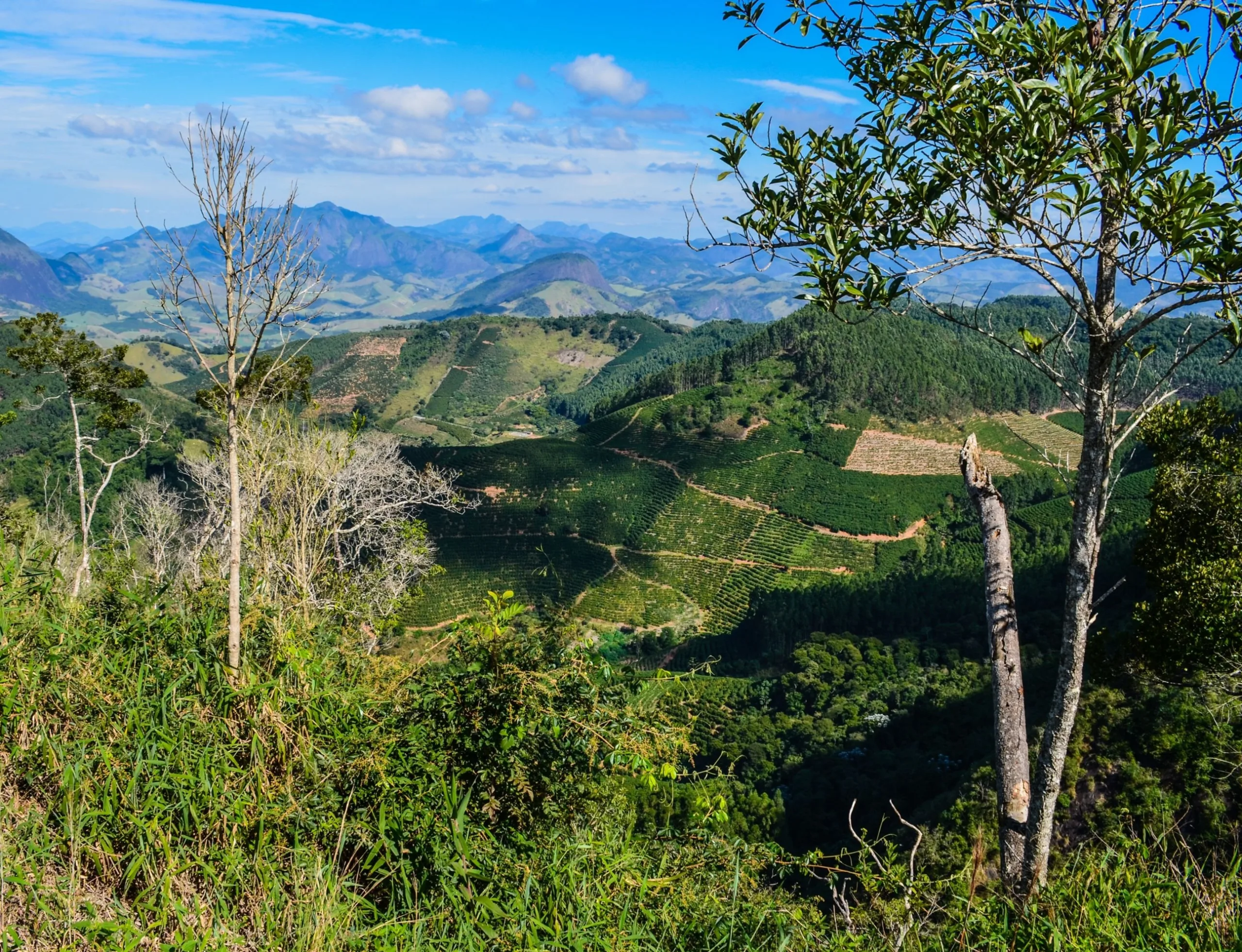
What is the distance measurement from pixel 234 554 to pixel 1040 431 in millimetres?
94687

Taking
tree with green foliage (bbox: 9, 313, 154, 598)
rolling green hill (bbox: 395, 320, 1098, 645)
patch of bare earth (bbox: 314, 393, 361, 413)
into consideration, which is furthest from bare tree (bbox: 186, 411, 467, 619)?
patch of bare earth (bbox: 314, 393, 361, 413)

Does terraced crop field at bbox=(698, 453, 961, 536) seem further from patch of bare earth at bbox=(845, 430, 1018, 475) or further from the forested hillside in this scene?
patch of bare earth at bbox=(845, 430, 1018, 475)

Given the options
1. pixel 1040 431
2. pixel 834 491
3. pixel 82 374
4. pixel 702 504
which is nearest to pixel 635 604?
pixel 702 504

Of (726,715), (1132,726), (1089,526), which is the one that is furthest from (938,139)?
(726,715)

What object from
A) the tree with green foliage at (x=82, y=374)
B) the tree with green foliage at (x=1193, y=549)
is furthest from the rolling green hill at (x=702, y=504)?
the tree with green foliage at (x=1193, y=549)

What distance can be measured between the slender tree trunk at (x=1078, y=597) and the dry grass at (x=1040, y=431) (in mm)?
83454

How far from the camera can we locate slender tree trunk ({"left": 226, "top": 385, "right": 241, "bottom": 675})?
15.4 ft

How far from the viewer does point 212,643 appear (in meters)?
4.80

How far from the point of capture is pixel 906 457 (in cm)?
7562

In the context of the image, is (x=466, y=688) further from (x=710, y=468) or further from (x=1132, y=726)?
(x=710, y=468)

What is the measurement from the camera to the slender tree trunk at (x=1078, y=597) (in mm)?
3781

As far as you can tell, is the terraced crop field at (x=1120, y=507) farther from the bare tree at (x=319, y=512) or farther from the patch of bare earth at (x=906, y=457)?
the bare tree at (x=319, y=512)

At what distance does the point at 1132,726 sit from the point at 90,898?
64.2ft

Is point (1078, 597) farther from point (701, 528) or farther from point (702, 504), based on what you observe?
point (702, 504)
